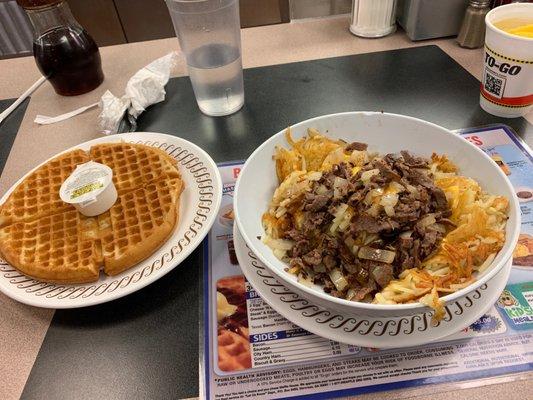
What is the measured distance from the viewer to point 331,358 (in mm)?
647

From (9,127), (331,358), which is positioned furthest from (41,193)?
(331,358)

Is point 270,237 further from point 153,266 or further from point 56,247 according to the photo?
point 56,247

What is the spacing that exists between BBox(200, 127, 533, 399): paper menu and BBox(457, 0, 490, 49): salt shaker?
0.98 meters

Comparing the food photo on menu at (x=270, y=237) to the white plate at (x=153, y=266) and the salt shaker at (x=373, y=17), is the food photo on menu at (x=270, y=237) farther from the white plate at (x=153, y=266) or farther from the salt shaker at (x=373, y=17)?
the salt shaker at (x=373, y=17)

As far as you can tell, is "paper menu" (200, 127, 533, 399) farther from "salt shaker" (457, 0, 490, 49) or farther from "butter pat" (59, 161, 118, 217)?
"salt shaker" (457, 0, 490, 49)

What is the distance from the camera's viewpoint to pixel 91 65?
139 centimetres

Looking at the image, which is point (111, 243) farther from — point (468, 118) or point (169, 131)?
point (468, 118)

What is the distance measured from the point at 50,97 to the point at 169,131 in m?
0.55

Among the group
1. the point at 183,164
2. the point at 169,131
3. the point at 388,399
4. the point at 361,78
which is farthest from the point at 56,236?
the point at 361,78

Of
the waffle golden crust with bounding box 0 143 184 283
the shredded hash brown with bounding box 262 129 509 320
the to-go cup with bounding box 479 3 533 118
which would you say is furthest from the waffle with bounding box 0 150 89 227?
the to-go cup with bounding box 479 3 533 118

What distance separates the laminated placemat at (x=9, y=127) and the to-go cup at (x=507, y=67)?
139 cm

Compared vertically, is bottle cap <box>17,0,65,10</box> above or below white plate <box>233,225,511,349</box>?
above

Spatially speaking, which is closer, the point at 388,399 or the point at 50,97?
the point at 388,399

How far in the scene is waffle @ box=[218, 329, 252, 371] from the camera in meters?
0.65
